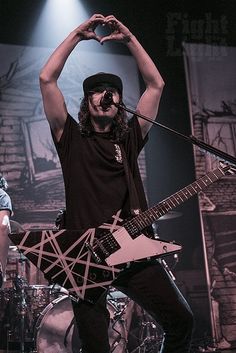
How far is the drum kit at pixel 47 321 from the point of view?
4.20 meters

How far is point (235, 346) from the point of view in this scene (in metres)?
5.19

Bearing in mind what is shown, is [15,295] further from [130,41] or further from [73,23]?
[73,23]

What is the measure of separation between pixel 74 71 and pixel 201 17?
6.53ft

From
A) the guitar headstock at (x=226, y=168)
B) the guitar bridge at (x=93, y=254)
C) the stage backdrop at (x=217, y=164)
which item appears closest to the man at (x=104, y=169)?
the guitar bridge at (x=93, y=254)

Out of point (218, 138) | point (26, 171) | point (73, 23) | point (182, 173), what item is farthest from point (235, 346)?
point (73, 23)

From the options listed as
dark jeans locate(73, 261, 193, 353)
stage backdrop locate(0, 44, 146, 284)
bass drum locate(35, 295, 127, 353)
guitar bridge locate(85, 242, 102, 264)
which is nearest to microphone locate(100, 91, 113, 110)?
guitar bridge locate(85, 242, 102, 264)

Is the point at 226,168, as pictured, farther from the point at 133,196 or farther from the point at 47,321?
the point at 47,321

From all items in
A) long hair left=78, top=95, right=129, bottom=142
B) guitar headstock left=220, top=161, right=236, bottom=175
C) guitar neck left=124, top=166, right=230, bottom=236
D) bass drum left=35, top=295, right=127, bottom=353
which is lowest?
bass drum left=35, top=295, right=127, bottom=353

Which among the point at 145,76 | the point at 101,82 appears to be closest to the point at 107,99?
the point at 101,82

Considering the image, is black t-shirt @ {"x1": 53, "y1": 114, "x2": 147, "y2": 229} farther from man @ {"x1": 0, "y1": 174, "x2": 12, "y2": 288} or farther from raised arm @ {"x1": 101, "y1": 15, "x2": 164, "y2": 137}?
man @ {"x1": 0, "y1": 174, "x2": 12, "y2": 288}

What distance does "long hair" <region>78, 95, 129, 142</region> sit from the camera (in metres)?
2.62

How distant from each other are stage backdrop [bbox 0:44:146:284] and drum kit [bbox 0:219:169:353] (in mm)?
506

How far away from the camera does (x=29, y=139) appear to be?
5.22 m

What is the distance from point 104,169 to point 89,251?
0.45m
